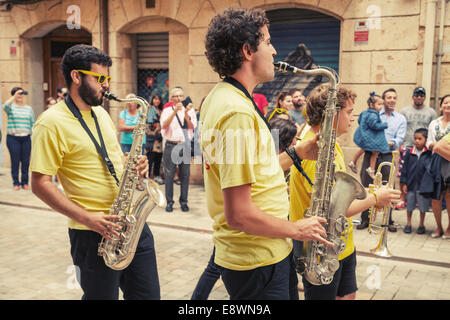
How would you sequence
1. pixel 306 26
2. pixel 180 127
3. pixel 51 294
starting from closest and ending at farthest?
pixel 51 294 < pixel 180 127 < pixel 306 26

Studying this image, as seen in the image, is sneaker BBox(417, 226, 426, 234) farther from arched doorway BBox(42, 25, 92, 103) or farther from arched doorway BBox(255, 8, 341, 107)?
arched doorway BBox(42, 25, 92, 103)

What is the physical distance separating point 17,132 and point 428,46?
26.9 feet

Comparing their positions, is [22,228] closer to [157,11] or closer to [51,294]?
[51,294]

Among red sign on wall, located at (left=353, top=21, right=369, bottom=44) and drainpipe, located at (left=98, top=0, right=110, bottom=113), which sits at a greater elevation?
drainpipe, located at (left=98, top=0, right=110, bottom=113)

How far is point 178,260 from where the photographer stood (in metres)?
5.63

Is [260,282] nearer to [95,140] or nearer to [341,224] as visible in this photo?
[341,224]

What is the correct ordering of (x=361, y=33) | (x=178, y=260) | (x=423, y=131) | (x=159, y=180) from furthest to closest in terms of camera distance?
(x=159, y=180)
(x=361, y=33)
(x=423, y=131)
(x=178, y=260)

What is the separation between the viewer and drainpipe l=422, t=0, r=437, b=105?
8.07 metres

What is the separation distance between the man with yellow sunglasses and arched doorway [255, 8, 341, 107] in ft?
22.9

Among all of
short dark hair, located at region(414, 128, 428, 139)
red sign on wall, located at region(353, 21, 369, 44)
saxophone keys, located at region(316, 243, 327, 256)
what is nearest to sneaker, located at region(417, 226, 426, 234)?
short dark hair, located at region(414, 128, 428, 139)

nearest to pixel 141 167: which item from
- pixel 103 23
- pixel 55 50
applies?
pixel 103 23
